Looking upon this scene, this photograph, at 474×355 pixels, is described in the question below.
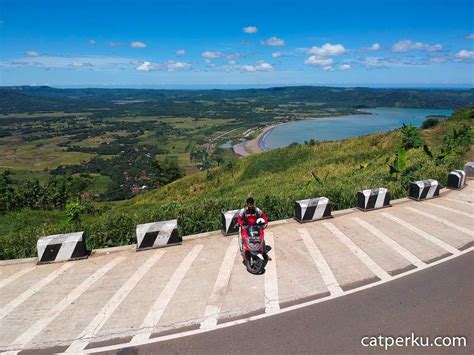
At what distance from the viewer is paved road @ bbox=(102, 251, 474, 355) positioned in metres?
5.26

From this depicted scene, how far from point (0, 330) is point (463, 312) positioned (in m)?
8.04

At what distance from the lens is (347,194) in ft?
38.8

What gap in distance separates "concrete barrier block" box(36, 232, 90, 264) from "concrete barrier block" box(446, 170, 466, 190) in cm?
Answer: 1343

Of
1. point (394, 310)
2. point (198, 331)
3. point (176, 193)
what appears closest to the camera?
point (198, 331)

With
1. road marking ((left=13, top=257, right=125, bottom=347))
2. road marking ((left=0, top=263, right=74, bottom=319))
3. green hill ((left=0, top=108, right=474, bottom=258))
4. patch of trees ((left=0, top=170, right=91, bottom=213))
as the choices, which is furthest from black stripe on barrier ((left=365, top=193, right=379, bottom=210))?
patch of trees ((left=0, top=170, right=91, bottom=213))

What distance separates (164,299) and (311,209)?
5.40m

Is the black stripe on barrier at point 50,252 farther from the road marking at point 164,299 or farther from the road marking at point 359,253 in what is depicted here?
the road marking at point 359,253

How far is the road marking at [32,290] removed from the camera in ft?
21.2

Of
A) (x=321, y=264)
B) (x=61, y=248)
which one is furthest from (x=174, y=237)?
(x=321, y=264)

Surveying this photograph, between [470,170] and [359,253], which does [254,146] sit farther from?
[359,253]

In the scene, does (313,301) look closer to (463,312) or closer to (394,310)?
(394,310)

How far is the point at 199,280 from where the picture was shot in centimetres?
729

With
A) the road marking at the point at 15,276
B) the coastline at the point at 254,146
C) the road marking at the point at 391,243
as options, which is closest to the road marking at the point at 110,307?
the road marking at the point at 15,276

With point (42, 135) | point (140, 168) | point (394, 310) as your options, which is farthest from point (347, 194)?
point (42, 135)
